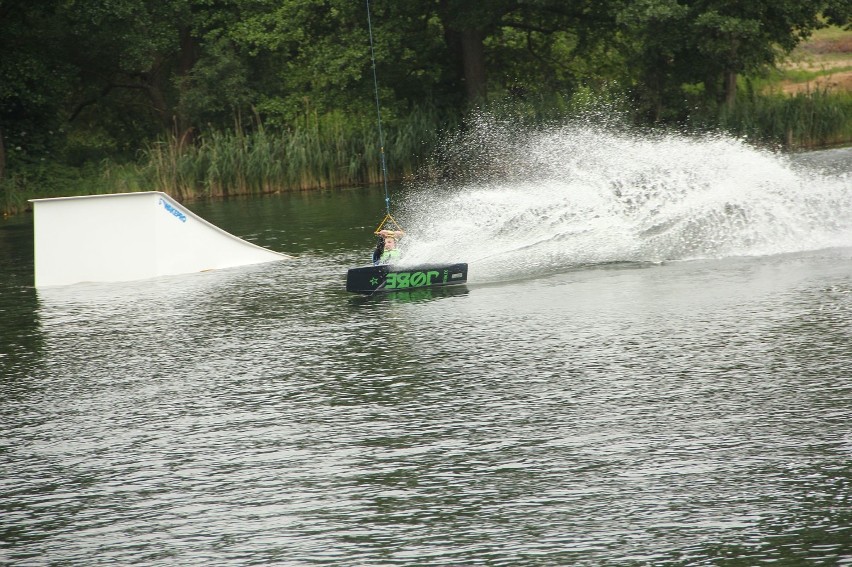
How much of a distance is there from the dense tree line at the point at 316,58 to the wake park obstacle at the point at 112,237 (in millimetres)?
20121

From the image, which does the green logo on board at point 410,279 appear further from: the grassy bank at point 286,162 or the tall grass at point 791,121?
the tall grass at point 791,121

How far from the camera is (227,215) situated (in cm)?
3016

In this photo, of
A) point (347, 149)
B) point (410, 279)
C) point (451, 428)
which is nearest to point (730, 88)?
point (347, 149)

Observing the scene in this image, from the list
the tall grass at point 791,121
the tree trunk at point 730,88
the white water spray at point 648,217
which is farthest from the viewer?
the tree trunk at point 730,88

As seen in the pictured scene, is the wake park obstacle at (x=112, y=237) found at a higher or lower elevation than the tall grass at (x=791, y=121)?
lower

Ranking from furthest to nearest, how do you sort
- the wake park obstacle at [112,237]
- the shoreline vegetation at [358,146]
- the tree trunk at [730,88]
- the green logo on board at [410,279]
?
1. the tree trunk at [730,88]
2. the shoreline vegetation at [358,146]
3. the wake park obstacle at [112,237]
4. the green logo on board at [410,279]

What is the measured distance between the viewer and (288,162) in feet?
119

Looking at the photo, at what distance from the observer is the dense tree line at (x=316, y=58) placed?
130ft

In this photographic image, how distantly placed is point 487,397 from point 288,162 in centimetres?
2659

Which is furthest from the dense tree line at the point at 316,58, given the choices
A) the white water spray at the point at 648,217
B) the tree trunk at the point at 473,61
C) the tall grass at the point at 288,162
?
the white water spray at the point at 648,217

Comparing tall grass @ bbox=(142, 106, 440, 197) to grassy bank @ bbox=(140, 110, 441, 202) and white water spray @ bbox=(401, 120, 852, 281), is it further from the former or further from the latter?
white water spray @ bbox=(401, 120, 852, 281)

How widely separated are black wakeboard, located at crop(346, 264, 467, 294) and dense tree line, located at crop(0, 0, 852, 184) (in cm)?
2244

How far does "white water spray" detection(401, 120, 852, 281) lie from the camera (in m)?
18.5

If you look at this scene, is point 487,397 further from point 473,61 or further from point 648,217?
point 473,61
